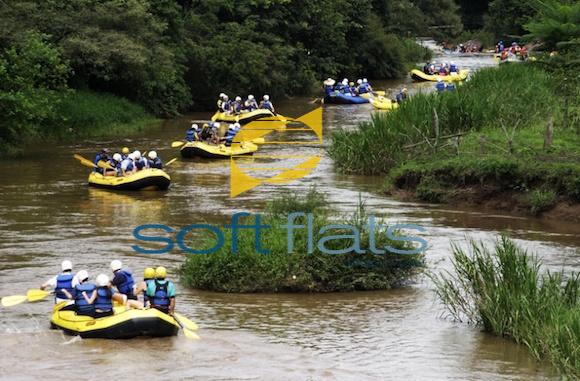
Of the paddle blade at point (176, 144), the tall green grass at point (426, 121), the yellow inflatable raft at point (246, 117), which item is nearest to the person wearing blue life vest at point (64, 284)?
the tall green grass at point (426, 121)

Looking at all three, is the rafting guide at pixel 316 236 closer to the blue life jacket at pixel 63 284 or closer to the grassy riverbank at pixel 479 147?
the blue life jacket at pixel 63 284

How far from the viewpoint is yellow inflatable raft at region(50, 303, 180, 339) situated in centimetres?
1523

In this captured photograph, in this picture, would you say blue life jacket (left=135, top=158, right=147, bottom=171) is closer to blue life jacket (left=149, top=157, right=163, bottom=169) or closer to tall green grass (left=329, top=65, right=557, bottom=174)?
blue life jacket (left=149, top=157, right=163, bottom=169)

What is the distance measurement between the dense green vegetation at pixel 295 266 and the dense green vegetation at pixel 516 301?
192 cm

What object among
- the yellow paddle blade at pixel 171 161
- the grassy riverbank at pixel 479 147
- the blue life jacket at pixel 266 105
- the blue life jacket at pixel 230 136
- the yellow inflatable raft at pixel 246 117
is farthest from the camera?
the blue life jacket at pixel 266 105

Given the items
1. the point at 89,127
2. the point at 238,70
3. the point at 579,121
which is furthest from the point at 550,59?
the point at 238,70

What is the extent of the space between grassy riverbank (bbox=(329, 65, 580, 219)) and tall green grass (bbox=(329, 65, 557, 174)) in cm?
3

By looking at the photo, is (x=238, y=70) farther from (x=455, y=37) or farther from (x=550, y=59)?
(x=455, y=37)

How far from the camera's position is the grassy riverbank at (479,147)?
82.8ft

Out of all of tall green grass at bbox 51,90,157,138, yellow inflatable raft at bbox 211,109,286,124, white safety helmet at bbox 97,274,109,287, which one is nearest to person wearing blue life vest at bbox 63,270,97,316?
white safety helmet at bbox 97,274,109,287

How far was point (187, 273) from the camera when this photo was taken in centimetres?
1850

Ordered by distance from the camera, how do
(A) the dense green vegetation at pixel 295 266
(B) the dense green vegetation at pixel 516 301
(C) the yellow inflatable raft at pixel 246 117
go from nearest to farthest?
(B) the dense green vegetation at pixel 516 301, (A) the dense green vegetation at pixel 295 266, (C) the yellow inflatable raft at pixel 246 117

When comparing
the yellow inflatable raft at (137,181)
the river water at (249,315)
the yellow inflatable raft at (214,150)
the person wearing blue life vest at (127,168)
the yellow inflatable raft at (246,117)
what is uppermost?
the yellow inflatable raft at (246,117)

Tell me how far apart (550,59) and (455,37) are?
72.2 meters
